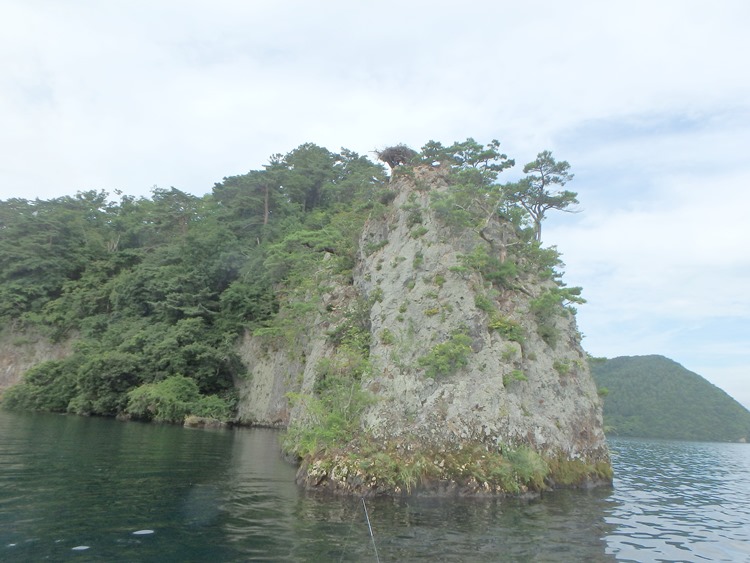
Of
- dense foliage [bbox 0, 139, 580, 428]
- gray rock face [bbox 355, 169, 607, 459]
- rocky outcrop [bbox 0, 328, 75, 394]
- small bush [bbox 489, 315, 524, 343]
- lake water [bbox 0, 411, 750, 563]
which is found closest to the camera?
lake water [bbox 0, 411, 750, 563]

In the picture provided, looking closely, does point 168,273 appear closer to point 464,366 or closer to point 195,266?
point 195,266

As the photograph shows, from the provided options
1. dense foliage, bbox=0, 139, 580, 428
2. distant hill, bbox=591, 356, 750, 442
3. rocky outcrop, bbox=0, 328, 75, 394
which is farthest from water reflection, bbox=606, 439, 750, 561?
distant hill, bbox=591, 356, 750, 442

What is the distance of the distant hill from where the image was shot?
3425 inches

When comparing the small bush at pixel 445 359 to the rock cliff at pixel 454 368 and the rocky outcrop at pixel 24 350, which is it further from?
the rocky outcrop at pixel 24 350

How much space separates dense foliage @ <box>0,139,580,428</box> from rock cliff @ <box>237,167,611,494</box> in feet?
4.67

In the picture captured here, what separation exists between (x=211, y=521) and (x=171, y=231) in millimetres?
52411

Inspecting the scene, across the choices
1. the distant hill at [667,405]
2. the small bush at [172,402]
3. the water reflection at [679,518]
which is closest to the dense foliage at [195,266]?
the small bush at [172,402]

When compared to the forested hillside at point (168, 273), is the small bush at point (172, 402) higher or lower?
lower

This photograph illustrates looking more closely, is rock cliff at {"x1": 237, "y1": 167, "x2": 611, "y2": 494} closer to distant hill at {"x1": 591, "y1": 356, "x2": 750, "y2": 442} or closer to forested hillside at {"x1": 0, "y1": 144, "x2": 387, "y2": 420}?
forested hillside at {"x1": 0, "y1": 144, "x2": 387, "y2": 420}

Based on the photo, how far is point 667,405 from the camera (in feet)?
307

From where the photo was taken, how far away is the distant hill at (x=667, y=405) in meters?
87.0

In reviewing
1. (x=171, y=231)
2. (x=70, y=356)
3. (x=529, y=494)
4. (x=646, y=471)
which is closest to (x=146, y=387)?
(x=70, y=356)

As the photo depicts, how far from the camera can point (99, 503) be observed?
39.8 ft

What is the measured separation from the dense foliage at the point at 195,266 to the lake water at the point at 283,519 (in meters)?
11.1
